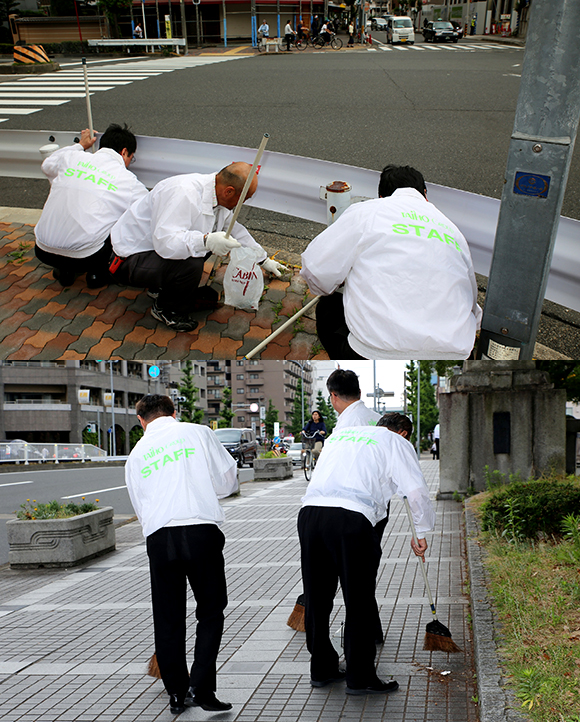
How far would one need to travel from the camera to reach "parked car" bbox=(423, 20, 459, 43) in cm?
3547

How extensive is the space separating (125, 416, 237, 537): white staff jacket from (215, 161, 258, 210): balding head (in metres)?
1.94

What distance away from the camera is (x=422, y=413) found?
179 feet

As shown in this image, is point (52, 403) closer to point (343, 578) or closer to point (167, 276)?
point (167, 276)

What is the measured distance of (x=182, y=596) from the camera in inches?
126

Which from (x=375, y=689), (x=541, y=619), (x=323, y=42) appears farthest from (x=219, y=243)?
(x=323, y=42)

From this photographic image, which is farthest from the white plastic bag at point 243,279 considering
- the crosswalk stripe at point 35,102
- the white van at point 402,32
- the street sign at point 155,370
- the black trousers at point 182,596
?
the white van at point 402,32

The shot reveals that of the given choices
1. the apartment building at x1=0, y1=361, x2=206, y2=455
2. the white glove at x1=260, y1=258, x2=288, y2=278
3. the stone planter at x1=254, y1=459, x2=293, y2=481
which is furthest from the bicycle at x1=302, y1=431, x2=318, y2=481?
the apartment building at x1=0, y1=361, x2=206, y2=455

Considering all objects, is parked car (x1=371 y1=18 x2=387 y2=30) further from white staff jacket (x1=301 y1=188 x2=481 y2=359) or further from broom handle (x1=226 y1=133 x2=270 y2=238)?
white staff jacket (x1=301 y1=188 x2=481 y2=359)

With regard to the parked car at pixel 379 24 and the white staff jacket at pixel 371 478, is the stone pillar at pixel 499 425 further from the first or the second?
the parked car at pixel 379 24

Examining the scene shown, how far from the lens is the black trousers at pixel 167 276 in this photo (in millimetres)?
4934

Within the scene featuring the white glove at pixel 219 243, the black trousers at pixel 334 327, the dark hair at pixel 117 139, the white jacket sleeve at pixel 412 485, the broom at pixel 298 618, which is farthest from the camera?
the dark hair at pixel 117 139

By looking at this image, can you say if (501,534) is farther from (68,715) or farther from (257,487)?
(257,487)

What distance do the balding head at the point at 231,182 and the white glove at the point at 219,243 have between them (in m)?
0.28

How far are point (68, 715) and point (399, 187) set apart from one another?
10.6ft
